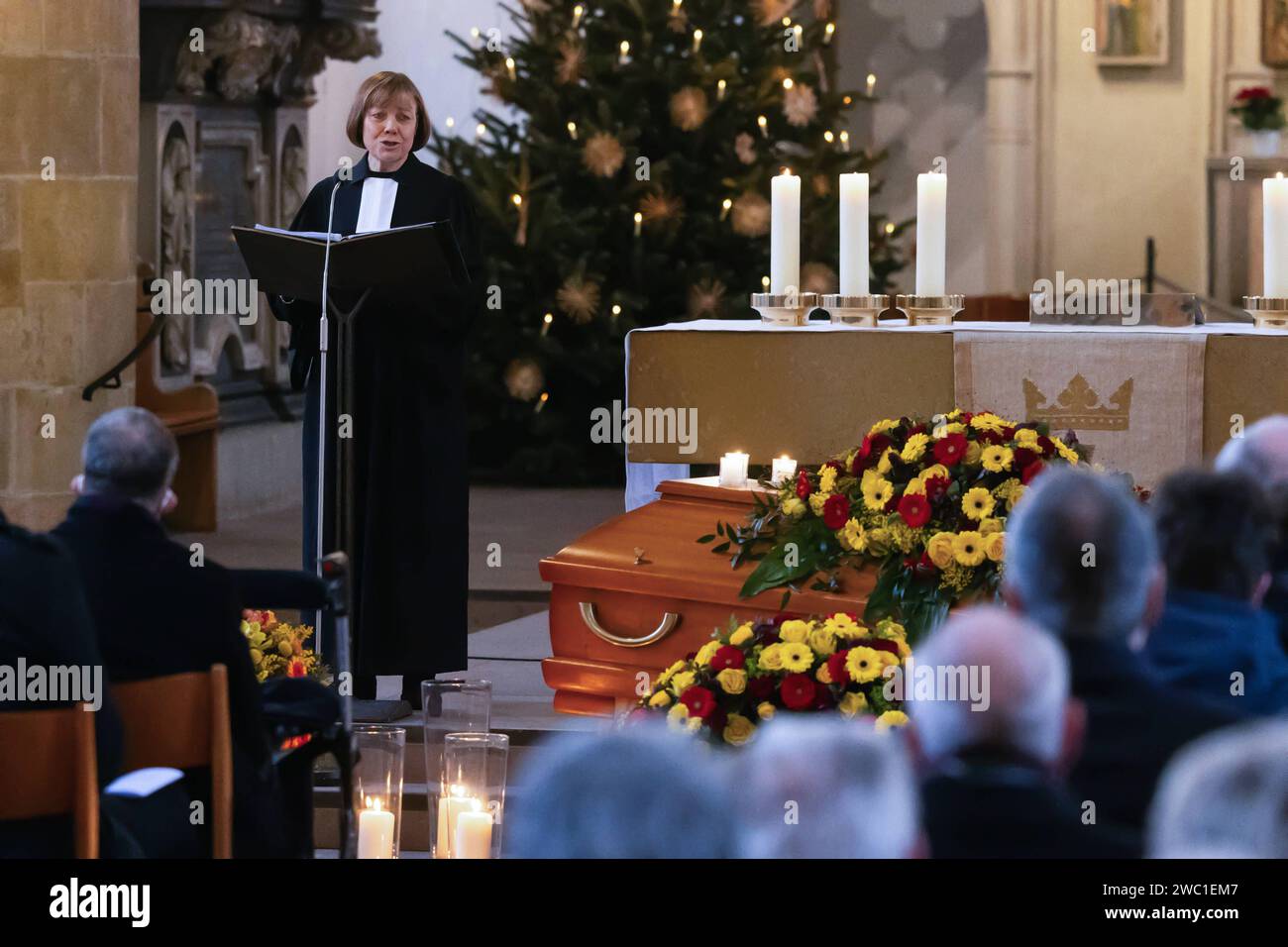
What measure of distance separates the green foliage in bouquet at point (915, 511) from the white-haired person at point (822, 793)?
8.88 feet

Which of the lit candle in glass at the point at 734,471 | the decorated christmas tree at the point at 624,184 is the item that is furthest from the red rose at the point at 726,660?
the decorated christmas tree at the point at 624,184

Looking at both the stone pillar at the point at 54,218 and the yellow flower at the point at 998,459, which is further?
the stone pillar at the point at 54,218

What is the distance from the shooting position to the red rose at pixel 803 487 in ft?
16.9

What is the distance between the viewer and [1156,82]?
14.2 metres

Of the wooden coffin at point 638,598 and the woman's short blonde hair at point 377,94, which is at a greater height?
the woman's short blonde hair at point 377,94

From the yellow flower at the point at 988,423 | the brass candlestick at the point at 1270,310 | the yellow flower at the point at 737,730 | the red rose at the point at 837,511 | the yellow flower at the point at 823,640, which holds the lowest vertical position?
the yellow flower at the point at 737,730

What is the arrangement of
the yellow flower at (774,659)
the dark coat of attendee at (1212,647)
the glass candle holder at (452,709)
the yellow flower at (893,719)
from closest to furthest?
the dark coat of attendee at (1212,647) → the yellow flower at (893,719) → the yellow flower at (774,659) → the glass candle holder at (452,709)

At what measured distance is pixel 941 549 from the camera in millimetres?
4707

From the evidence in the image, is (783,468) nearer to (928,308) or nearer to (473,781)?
(928,308)

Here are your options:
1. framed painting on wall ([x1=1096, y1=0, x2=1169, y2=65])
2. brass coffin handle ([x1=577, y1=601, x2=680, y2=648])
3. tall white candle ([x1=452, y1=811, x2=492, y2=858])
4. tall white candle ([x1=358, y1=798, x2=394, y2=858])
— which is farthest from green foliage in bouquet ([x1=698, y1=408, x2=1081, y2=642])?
framed painting on wall ([x1=1096, y1=0, x2=1169, y2=65])

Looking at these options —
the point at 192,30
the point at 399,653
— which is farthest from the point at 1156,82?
the point at 399,653

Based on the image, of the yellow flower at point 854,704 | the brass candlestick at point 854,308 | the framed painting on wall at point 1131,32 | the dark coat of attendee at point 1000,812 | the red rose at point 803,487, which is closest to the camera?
the dark coat of attendee at point 1000,812

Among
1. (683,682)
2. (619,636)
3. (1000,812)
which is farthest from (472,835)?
(1000,812)

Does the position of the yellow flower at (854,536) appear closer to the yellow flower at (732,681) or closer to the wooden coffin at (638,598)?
the wooden coffin at (638,598)
